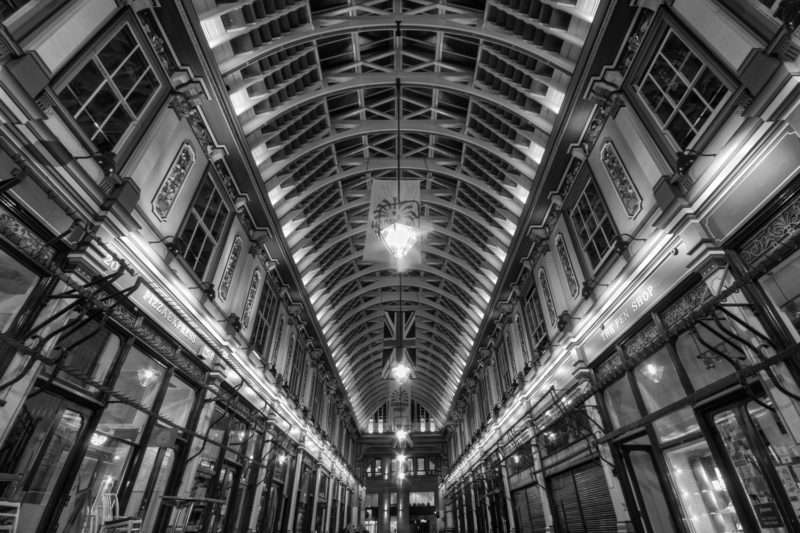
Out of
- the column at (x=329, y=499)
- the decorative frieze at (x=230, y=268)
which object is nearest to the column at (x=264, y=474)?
the decorative frieze at (x=230, y=268)

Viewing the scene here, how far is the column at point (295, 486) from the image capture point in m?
15.1

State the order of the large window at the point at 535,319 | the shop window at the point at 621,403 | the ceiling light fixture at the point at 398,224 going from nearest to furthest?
1. the shop window at the point at 621,403
2. the ceiling light fixture at the point at 398,224
3. the large window at the point at 535,319

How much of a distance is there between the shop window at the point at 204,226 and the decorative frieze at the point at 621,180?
8.71 m

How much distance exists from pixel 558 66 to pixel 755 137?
4584mm

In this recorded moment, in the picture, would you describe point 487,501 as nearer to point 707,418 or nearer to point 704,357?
point 707,418

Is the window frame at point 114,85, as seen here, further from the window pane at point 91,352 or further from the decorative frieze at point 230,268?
the decorative frieze at point 230,268

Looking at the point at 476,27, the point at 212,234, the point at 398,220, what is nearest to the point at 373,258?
the point at 398,220

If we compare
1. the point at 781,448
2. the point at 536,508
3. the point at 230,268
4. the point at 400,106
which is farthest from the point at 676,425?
the point at 400,106

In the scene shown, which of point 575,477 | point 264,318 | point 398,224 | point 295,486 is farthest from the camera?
point 295,486

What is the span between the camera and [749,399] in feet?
16.4

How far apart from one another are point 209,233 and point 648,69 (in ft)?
31.5

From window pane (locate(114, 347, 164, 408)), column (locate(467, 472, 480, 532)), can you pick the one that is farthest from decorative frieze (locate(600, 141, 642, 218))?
column (locate(467, 472, 480, 532))

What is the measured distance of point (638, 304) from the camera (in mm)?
7051

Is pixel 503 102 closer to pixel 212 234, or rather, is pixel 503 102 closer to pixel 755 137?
pixel 755 137
